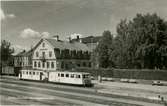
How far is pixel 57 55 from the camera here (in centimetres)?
6556

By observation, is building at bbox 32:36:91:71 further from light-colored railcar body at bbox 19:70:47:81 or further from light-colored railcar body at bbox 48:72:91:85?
light-colored railcar body at bbox 48:72:91:85

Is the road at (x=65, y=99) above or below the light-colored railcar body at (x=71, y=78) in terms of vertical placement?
below

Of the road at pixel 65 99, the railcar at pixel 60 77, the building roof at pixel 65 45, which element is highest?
the building roof at pixel 65 45

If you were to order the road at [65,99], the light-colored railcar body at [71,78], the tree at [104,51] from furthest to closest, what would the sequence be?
the tree at [104,51] → the light-colored railcar body at [71,78] → the road at [65,99]

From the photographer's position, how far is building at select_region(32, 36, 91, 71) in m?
65.9

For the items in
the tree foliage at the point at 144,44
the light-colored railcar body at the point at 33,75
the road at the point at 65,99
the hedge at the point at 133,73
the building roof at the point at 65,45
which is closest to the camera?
the road at the point at 65,99

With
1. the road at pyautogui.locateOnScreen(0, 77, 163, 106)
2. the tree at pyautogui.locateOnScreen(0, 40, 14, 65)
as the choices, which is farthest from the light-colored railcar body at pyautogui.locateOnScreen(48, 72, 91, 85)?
the tree at pyautogui.locateOnScreen(0, 40, 14, 65)

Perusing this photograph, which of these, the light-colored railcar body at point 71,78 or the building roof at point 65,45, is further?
the building roof at point 65,45

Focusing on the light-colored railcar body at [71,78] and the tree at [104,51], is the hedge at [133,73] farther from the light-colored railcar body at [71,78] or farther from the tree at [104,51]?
the light-colored railcar body at [71,78]

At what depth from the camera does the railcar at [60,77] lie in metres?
38.8

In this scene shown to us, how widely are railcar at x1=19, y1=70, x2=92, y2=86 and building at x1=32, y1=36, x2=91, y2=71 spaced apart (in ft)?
52.4

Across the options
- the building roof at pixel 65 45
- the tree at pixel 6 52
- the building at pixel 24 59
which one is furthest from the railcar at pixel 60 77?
the tree at pixel 6 52

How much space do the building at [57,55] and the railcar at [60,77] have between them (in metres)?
16.0

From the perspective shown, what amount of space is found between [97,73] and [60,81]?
14001 mm
